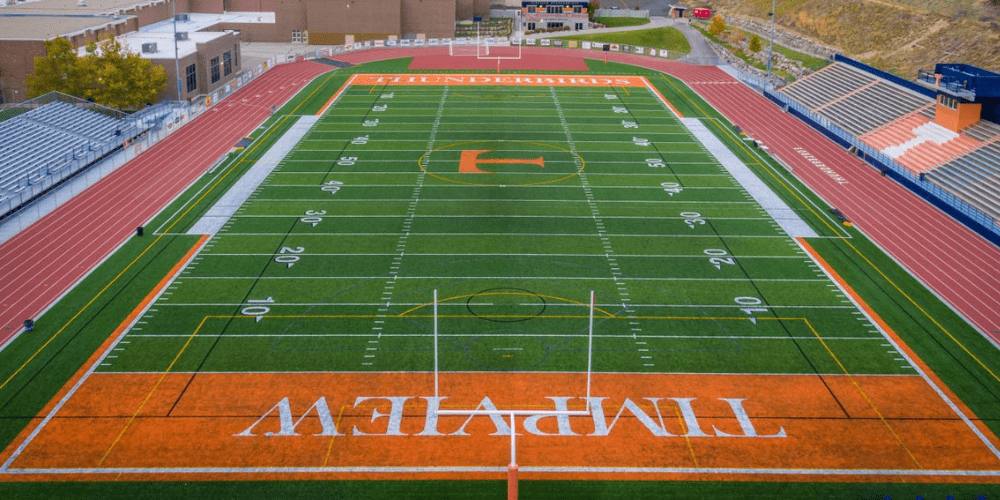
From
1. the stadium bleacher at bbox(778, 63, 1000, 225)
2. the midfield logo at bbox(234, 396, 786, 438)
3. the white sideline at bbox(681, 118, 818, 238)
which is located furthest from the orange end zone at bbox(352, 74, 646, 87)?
the midfield logo at bbox(234, 396, 786, 438)

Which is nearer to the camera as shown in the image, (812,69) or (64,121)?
(64,121)

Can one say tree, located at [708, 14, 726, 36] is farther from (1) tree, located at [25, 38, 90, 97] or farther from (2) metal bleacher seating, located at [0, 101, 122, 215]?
(1) tree, located at [25, 38, 90, 97]

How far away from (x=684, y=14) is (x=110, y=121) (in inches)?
2882

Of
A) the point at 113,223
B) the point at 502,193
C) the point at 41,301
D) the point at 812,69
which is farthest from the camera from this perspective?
the point at 812,69

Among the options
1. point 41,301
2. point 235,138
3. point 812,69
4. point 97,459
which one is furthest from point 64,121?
point 812,69

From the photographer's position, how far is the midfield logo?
21.1 m

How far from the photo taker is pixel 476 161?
1772 inches

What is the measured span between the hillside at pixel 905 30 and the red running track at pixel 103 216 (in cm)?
4867

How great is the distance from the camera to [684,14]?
106312 mm

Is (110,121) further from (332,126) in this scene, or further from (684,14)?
(684,14)

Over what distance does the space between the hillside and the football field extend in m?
35.1

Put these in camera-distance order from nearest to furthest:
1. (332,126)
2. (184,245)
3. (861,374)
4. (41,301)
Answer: (861,374) < (41,301) < (184,245) < (332,126)

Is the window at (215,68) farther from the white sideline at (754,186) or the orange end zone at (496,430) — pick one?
the orange end zone at (496,430)

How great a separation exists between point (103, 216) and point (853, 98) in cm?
4275
